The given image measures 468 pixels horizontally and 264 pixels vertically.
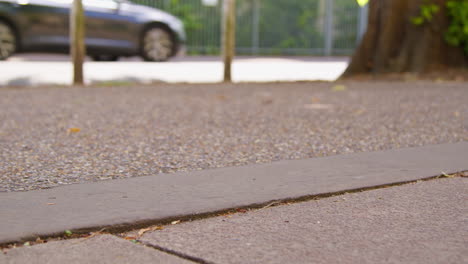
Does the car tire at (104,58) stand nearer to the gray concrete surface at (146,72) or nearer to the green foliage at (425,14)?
the gray concrete surface at (146,72)

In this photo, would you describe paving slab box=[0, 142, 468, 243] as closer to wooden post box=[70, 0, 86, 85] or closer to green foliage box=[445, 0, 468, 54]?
wooden post box=[70, 0, 86, 85]

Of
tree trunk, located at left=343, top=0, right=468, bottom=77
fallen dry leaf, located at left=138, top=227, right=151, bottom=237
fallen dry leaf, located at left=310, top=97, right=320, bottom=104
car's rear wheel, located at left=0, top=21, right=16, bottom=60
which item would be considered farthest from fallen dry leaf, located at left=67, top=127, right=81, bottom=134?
car's rear wheel, located at left=0, top=21, right=16, bottom=60

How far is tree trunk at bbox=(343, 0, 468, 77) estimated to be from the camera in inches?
427

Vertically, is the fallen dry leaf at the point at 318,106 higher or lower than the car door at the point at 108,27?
Result: lower

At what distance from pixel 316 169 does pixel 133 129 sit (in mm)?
2149

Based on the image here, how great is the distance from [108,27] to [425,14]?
20.3 ft

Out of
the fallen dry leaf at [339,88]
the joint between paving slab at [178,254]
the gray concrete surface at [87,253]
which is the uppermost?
the fallen dry leaf at [339,88]

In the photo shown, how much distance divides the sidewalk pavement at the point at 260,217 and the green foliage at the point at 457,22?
747 centimetres

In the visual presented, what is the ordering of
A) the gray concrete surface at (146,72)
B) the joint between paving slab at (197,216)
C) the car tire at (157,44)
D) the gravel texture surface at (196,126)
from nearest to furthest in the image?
the joint between paving slab at (197,216), the gravel texture surface at (196,126), the gray concrete surface at (146,72), the car tire at (157,44)

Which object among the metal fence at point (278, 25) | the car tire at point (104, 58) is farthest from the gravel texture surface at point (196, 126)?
the metal fence at point (278, 25)

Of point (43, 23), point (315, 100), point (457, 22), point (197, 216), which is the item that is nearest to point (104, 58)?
point (43, 23)

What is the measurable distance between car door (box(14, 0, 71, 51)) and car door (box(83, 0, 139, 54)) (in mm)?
484

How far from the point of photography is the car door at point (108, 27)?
13422 mm

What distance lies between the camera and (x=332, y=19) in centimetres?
2209
